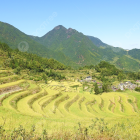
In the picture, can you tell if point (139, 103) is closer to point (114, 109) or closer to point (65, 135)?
point (114, 109)

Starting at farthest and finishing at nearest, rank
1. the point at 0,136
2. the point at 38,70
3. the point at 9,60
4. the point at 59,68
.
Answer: the point at 59,68 < the point at 38,70 < the point at 9,60 < the point at 0,136

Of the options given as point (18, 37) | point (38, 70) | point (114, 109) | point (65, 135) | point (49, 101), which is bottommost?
point (114, 109)

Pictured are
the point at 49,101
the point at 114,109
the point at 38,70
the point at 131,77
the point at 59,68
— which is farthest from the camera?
the point at 131,77

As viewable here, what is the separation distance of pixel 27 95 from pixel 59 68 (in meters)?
85.3

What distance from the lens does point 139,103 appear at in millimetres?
30875

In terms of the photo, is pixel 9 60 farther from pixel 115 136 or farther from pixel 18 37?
pixel 18 37

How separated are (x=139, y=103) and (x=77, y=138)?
31.9 metres

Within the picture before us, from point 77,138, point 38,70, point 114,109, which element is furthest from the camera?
point 38,70

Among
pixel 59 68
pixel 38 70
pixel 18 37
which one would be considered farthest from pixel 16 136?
pixel 18 37

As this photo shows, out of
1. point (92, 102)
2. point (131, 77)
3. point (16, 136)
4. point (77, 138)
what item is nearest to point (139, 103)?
point (92, 102)

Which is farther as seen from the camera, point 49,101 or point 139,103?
point 139,103

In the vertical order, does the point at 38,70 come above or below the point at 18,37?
below

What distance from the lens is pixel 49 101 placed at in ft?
66.7

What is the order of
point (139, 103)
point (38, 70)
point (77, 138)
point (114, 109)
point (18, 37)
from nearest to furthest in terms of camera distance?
point (77, 138), point (114, 109), point (139, 103), point (38, 70), point (18, 37)
